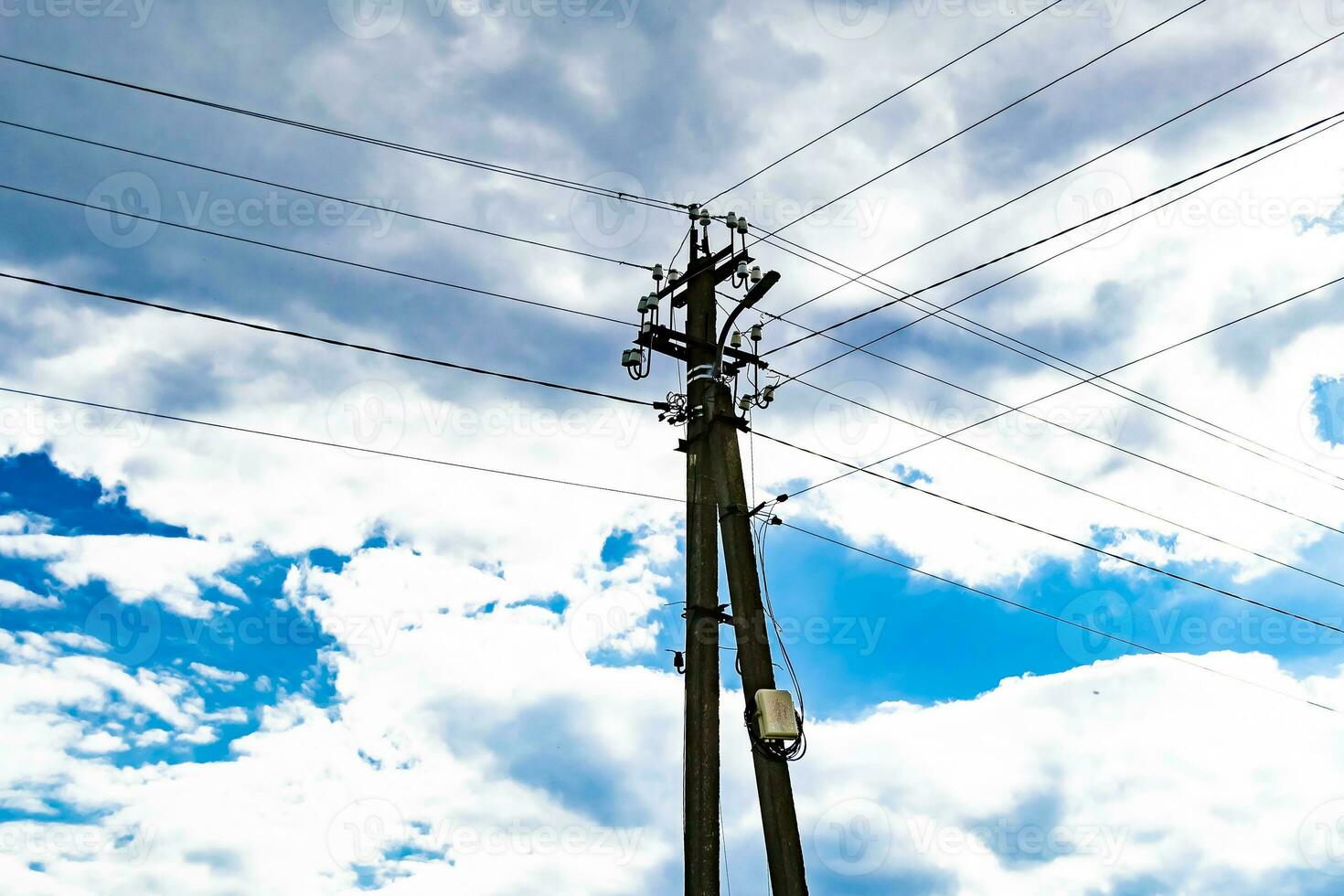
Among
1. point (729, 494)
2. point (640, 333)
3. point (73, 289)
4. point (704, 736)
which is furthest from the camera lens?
point (640, 333)

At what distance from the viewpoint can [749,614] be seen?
1314cm

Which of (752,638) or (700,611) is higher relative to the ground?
(700,611)

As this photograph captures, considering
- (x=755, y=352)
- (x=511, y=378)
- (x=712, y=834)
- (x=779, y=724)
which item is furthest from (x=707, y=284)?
(x=712, y=834)

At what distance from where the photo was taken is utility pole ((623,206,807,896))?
1230 centimetres

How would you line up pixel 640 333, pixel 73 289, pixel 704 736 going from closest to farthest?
pixel 73 289
pixel 704 736
pixel 640 333

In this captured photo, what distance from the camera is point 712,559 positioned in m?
13.7

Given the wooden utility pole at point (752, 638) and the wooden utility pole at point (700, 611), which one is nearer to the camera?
the wooden utility pole at point (752, 638)

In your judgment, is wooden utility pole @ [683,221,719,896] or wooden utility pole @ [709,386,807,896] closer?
wooden utility pole @ [709,386,807,896]

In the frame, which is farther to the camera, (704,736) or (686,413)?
(686,413)

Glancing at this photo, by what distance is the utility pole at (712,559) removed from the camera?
1230cm

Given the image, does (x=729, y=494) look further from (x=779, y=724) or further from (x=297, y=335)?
(x=297, y=335)

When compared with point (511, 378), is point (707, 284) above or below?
above

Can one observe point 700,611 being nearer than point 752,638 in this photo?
No

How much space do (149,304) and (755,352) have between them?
7.61m
